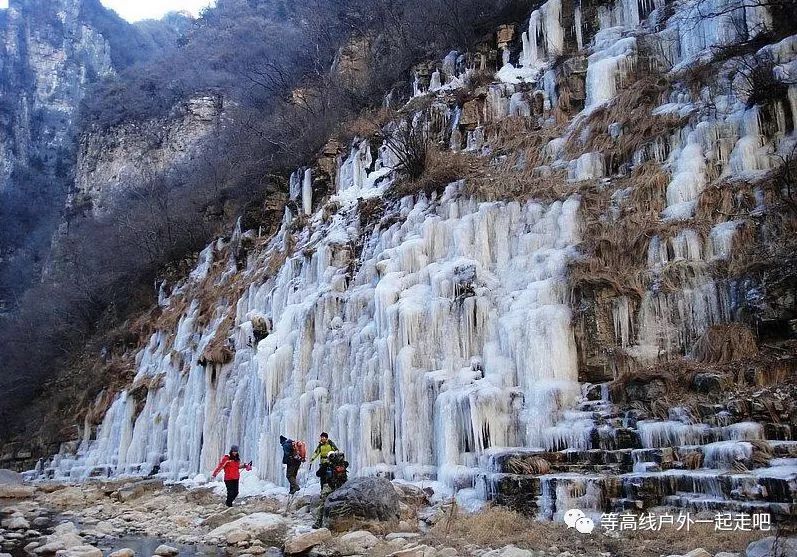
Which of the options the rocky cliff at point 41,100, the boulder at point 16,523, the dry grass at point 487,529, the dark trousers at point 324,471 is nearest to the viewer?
the dry grass at point 487,529

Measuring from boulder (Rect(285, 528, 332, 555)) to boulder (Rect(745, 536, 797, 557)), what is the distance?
4326mm

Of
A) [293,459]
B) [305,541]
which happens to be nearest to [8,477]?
[293,459]

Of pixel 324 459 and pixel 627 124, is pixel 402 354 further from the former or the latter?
pixel 627 124

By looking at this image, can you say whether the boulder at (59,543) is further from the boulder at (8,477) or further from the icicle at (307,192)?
the icicle at (307,192)

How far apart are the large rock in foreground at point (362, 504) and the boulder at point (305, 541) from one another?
40cm

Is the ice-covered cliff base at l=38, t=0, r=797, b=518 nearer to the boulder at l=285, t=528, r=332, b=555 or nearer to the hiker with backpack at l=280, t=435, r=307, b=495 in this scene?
the hiker with backpack at l=280, t=435, r=307, b=495

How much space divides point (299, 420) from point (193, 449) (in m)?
4.58

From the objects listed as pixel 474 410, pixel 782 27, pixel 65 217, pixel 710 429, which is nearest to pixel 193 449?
pixel 474 410

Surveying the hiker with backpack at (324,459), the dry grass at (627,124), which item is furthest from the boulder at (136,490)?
the dry grass at (627,124)

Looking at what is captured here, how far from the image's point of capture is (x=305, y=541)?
24.9 ft

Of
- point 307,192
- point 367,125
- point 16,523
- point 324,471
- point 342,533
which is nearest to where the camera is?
point 342,533

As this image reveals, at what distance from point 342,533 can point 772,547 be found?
4.63 metres

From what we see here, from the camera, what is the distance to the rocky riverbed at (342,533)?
6.28 meters

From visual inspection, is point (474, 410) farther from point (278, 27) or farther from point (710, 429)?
point (278, 27)
